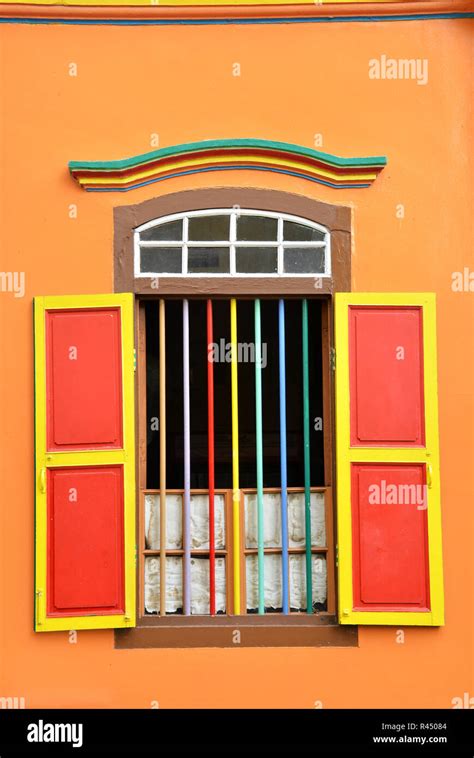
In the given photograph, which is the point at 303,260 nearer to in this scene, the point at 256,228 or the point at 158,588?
the point at 256,228

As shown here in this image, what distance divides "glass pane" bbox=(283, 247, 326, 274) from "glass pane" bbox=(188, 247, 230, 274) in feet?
1.11

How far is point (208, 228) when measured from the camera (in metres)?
5.80

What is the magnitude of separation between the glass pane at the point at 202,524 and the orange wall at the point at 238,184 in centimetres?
60

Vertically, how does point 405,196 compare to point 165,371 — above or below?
above

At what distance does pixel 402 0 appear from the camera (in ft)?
19.2

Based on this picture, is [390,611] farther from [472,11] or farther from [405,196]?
[472,11]

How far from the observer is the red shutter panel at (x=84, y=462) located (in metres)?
5.62

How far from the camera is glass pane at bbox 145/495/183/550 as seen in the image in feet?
19.1

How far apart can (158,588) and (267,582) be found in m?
0.62

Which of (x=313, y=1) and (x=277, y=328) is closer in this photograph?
(x=313, y=1)

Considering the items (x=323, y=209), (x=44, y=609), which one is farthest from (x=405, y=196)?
(x=44, y=609)

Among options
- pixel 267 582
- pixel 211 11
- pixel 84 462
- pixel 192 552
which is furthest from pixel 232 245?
pixel 267 582

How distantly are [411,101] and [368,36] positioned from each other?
17.7 inches


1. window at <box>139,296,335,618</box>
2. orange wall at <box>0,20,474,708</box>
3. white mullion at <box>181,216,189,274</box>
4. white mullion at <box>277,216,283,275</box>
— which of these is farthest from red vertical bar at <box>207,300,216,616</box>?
white mullion at <box>277,216,283,275</box>
